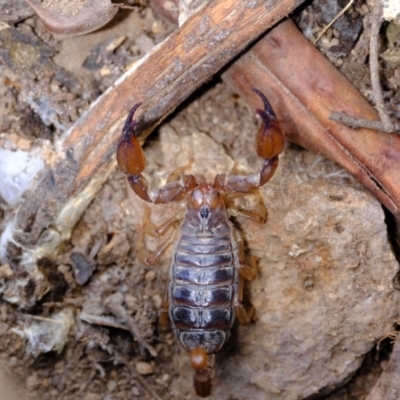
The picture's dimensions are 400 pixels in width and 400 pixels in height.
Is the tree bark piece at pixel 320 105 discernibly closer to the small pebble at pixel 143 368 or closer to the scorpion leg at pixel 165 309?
the scorpion leg at pixel 165 309

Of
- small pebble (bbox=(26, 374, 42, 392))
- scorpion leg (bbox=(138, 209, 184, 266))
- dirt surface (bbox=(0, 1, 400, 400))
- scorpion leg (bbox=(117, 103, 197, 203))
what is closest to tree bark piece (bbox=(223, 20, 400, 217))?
dirt surface (bbox=(0, 1, 400, 400))

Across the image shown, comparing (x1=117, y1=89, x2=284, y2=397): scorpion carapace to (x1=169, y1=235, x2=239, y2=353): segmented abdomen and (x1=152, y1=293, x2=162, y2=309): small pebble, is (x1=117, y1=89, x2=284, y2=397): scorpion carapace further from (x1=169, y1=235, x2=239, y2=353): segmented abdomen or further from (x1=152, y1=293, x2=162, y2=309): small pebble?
(x1=152, y1=293, x2=162, y2=309): small pebble

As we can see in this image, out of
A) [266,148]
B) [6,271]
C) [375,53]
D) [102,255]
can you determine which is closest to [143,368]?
[102,255]

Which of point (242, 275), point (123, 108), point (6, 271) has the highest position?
point (123, 108)

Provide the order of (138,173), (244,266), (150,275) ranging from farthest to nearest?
(150,275), (244,266), (138,173)

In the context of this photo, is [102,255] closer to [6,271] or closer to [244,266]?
[6,271]

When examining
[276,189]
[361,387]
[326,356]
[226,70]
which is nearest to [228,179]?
[276,189]

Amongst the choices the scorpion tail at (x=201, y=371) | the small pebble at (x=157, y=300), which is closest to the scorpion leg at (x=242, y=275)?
the scorpion tail at (x=201, y=371)

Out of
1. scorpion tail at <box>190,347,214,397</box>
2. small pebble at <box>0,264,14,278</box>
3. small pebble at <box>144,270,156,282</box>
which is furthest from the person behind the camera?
small pebble at <box>144,270,156,282</box>
